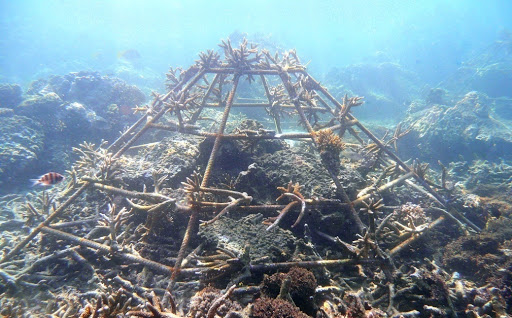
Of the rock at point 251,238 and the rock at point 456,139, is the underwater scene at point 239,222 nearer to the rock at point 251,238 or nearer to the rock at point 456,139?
the rock at point 251,238

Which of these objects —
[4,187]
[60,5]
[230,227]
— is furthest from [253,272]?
[60,5]

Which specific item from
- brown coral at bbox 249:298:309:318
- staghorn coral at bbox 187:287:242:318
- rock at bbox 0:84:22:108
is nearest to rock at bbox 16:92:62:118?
rock at bbox 0:84:22:108

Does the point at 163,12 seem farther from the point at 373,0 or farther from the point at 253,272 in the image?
the point at 253,272

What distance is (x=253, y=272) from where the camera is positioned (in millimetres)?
2801

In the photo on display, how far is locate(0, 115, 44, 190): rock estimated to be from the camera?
751 centimetres

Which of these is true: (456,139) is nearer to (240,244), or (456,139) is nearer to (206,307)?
(240,244)

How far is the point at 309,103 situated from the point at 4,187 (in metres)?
9.87

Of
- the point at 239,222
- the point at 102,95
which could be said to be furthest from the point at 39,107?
the point at 239,222

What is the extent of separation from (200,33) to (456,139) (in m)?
60.0

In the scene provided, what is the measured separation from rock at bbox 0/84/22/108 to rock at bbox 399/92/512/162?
18667 millimetres

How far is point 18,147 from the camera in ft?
25.8

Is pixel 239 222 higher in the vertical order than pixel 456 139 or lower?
lower

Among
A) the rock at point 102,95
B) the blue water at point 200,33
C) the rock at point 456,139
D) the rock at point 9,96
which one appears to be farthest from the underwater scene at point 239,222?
the blue water at point 200,33

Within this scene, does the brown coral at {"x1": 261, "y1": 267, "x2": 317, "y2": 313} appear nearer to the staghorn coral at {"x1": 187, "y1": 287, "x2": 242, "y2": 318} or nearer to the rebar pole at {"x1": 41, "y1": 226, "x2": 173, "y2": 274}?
the staghorn coral at {"x1": 187, "y1": 287, "x2": 242, "y2": 318}
